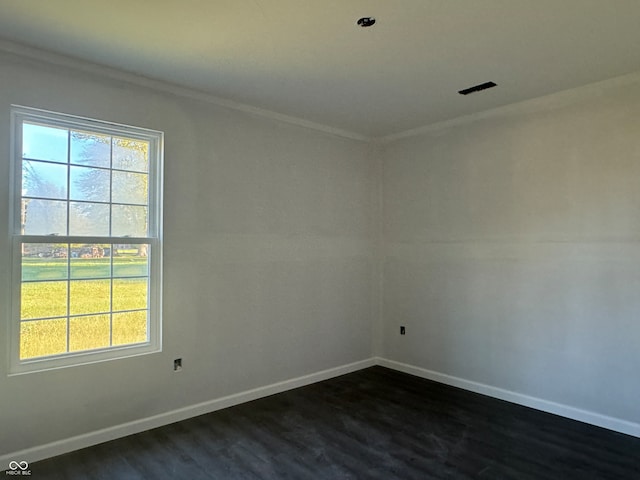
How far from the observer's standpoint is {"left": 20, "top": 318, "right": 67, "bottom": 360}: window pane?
2811mm

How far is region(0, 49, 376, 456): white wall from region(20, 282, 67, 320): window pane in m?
0.12

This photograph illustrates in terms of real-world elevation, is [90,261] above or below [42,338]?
above

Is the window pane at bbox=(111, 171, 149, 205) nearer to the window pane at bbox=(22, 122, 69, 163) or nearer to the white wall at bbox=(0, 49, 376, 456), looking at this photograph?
the white wall at bbox=(0, 49, 376, 456)

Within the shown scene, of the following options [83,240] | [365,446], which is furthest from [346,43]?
[365,446]

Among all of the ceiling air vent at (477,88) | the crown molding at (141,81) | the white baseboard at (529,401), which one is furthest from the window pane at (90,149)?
the white baseboard at (529,401)

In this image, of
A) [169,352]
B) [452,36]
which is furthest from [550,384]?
[169,352]

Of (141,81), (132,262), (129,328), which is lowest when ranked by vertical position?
(129,328)

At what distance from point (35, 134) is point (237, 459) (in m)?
2.57

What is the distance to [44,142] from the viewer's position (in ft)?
9.56

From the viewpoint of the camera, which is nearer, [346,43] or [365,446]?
[346,43]

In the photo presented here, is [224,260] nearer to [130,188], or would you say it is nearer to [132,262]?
[132,262]

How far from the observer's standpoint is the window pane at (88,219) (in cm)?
302

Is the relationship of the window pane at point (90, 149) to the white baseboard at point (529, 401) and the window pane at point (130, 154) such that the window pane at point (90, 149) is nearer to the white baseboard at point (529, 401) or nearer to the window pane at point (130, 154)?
the window pane at point (130, 154)

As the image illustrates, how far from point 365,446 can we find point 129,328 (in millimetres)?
1968
